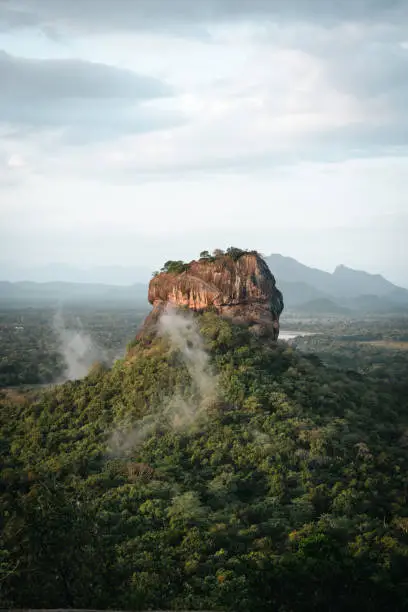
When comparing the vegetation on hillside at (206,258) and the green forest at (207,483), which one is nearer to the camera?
the green forest at (207,483)

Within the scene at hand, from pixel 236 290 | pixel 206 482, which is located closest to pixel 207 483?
pixel 206 482

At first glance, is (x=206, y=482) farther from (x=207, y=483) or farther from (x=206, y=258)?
(x=206, y=258)

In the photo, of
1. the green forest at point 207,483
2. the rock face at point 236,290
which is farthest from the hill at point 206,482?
the rock face at point 236,290

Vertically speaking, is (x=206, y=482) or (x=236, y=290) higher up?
(x=236, y=290)

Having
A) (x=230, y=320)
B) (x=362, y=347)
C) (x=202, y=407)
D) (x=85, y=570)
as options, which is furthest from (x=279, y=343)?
(x=362, y=347)

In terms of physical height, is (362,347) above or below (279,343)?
below

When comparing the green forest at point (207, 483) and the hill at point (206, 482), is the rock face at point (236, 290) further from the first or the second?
the green forest at point (207, 483)

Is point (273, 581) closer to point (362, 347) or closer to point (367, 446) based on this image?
point (367, 446)
